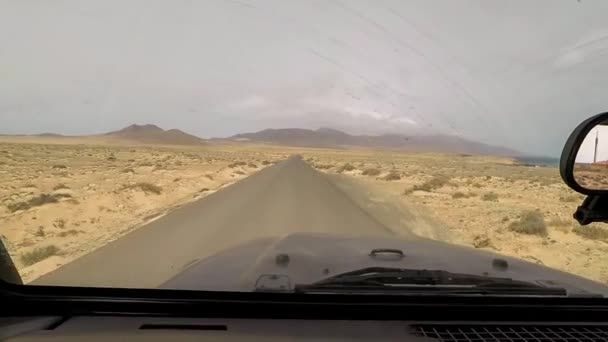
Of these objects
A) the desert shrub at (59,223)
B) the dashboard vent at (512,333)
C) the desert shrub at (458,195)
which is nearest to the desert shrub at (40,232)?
the desert shrub at (59,223)

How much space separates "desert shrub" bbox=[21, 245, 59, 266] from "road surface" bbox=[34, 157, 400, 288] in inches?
29.6

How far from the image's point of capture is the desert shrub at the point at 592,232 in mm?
10450

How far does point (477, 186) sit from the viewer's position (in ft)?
62.2

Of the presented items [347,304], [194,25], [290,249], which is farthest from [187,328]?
[194,25]

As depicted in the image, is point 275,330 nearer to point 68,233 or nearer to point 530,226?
point 530,226

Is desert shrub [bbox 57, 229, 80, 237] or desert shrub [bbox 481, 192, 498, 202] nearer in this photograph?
desert shrub [bbox 57, 229, 80, 237]

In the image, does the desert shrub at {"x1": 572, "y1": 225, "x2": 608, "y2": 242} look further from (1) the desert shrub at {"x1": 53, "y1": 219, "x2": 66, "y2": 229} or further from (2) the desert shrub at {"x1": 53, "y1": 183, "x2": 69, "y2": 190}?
(2) the desert shrub at {"x1": 53, "y1": 183, "x2": 69, "y2": 190}

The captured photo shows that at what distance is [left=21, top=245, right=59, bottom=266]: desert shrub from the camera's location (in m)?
7.52

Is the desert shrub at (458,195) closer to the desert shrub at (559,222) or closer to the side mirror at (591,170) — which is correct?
the desert shrub at (559,222)

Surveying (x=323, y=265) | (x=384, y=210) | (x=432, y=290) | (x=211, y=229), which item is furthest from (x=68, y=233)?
(x=432, y=290)

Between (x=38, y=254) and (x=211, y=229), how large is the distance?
2721mm

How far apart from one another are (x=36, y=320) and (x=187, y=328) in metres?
0.82

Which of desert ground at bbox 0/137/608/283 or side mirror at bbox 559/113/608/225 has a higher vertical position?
side mirror at bbox 559/113/608/225

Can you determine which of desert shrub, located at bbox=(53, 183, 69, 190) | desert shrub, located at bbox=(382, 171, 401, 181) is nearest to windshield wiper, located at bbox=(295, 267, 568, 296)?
desert shrub, located at bbox=(53, 183, 69, 190)
